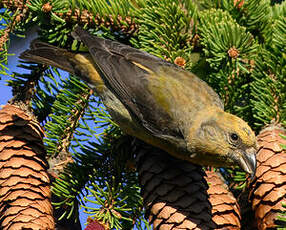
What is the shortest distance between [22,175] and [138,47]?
1.09m

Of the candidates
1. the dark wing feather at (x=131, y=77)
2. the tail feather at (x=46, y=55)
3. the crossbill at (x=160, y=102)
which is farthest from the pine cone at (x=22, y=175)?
the dark wing feather at (x=131, y=77)

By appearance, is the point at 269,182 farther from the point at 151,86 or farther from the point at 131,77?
the point at 131,77

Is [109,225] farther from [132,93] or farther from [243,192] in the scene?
[132,93]

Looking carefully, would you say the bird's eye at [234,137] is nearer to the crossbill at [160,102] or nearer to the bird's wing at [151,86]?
the crossbill at [160,102]

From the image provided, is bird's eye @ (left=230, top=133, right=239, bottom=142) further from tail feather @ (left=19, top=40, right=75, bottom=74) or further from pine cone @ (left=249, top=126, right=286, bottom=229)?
tail feather @ (left=19, top=40, right=75, bottom=74)

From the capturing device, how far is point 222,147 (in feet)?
8.23

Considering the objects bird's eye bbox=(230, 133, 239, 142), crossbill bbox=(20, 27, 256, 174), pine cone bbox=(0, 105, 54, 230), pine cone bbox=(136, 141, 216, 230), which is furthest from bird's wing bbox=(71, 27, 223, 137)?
pine cone bbox=(0, 105, 54, 230)

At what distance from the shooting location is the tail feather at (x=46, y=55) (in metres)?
2.55

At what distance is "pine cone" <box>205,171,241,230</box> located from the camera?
6.73 feet

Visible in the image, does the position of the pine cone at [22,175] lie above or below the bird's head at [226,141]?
below

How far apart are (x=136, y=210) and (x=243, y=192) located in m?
0.60

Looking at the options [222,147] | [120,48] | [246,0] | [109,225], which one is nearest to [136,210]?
[109,225]

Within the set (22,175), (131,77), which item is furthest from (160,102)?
(22,175)

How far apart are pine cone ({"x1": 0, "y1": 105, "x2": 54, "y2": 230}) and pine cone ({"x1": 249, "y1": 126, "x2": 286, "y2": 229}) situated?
3.37ft
